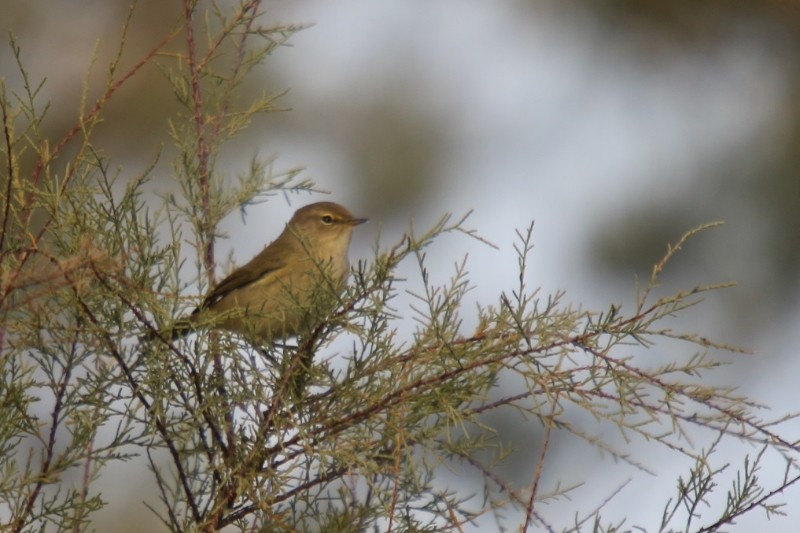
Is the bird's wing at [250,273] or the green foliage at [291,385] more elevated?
the bird's wing at [250,273]

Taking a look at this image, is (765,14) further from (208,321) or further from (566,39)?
(208,321)

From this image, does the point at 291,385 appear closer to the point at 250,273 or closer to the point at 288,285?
the point at 288,285

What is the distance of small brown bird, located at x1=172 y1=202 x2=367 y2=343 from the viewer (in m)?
2.16

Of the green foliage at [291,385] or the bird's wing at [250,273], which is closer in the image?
the green foliage at [291,385]

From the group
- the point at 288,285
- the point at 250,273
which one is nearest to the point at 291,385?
the point at 288,285

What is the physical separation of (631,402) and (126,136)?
555 centimetres

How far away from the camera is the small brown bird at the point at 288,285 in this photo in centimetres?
216

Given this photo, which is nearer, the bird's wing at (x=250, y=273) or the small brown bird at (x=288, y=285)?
the small brown bird at (x=288, y=285)

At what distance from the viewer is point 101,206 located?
2184 millimetres

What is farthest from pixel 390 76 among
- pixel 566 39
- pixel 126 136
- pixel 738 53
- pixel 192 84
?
pixel 192 84

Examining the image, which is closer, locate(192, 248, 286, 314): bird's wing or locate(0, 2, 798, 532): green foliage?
locate(0, 2, 798, 532): green foliage

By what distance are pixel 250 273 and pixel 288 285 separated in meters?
1.12

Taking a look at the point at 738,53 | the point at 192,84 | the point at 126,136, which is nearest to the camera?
the point at 192,84

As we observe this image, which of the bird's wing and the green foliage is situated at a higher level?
the bird's wing
